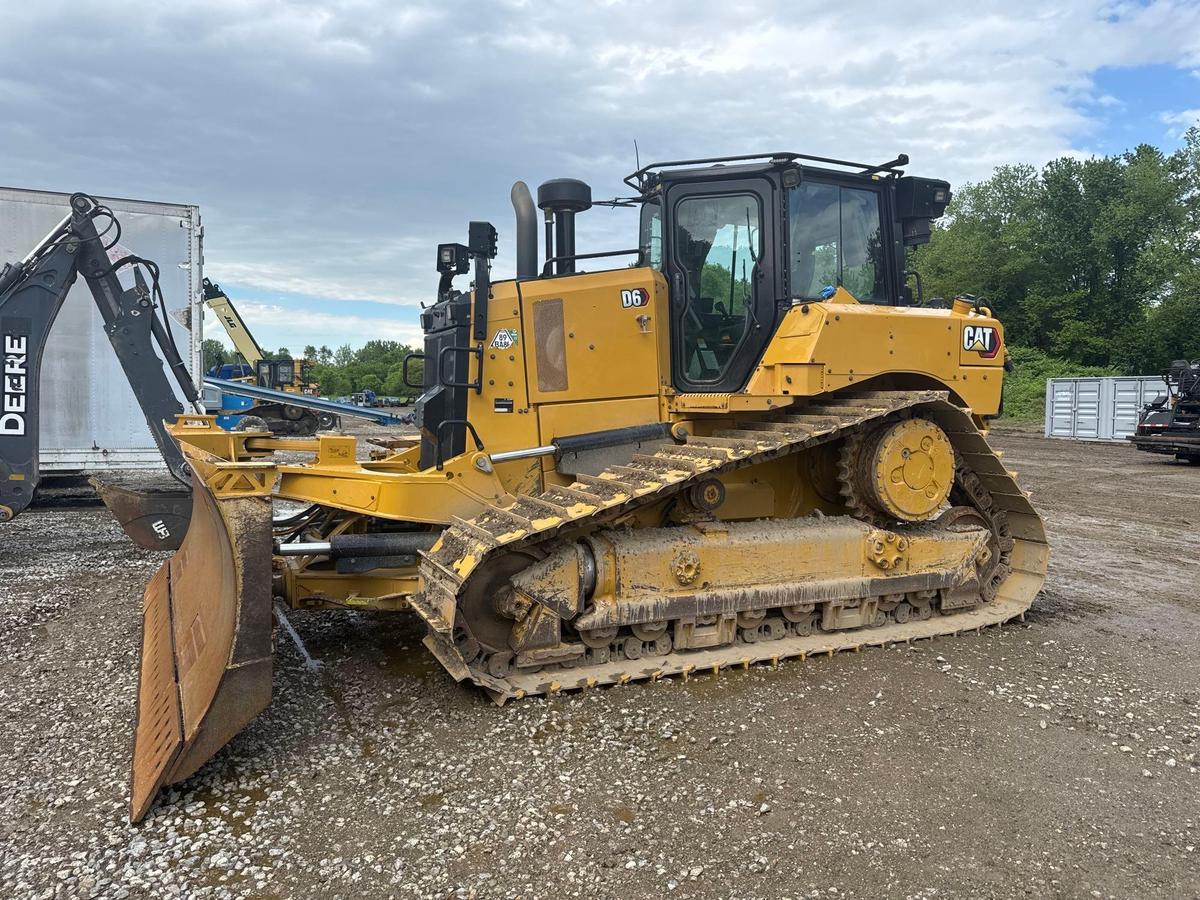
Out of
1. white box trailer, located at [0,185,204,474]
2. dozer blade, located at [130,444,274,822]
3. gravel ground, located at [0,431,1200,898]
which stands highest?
white box trailer, located at [0,185,204,474]

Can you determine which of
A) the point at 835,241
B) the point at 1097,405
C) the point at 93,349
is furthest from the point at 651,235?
the point at 1097,405

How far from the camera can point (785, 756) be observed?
4.03 m

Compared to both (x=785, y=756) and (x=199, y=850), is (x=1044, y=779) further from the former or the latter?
(x=199, y=850)

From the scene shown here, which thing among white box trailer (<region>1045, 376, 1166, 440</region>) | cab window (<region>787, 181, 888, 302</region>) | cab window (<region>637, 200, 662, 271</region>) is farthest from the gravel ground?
white box trailer (<region>1045, 376, 1166, 440</region>)

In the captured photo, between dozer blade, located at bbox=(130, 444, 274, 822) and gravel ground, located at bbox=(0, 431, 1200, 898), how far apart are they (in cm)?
17

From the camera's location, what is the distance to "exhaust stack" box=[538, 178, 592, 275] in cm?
600

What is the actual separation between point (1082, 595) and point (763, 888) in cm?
551

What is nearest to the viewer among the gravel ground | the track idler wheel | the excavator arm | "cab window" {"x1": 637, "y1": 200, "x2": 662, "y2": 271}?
the gravel ground

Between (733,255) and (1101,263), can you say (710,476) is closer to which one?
(733,255)

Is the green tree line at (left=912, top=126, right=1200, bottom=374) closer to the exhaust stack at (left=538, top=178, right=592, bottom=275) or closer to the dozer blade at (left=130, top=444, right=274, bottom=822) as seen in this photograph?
the exhaust stack at (left=538, top=178, right=592, bottom=275)

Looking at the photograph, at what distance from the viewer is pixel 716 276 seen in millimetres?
5816

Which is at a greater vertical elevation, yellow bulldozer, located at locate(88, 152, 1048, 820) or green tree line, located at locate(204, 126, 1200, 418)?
green tree line, located at locate(204, 126, 1200, 418)

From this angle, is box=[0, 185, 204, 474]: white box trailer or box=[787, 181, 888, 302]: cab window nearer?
box=[787, 181, 888, 302]: cab window

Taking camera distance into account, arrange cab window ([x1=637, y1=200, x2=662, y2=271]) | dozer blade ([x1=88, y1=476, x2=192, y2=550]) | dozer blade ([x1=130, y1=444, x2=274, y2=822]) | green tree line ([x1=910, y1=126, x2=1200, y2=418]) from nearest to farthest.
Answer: dozer blade ([x1=130, y1=444, x2=274, y2=822])
cab window ([x1=637, y1=200, x2=662, y2=271])
dozer blade ([x1=88, y1=476, x2=192, y2=550])
green tree line ([x1=910, y1=126, x2=1200, y2=418])
